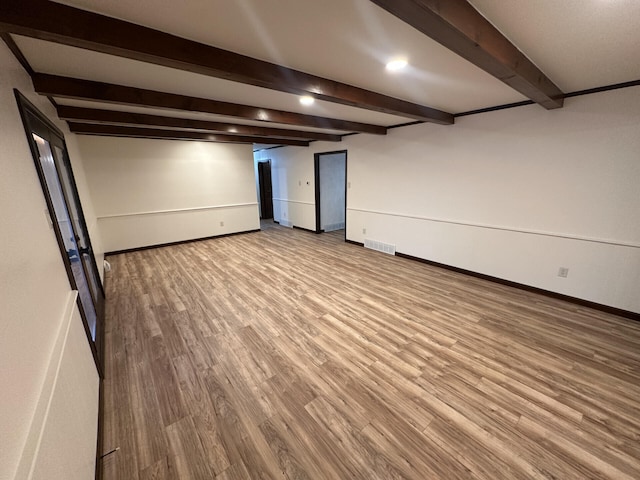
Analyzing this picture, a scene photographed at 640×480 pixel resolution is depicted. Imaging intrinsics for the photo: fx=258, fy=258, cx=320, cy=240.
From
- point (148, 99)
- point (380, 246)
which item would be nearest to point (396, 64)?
point (148, 99)

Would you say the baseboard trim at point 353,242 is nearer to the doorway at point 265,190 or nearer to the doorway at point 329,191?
the doorway at point 329,191

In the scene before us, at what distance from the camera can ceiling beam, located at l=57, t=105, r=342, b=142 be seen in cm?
318

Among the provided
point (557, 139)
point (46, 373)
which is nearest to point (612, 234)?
point (557, 139)

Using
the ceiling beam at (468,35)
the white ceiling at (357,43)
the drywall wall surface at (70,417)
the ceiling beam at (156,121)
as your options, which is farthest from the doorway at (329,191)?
the drywall wall surface at (70,417)

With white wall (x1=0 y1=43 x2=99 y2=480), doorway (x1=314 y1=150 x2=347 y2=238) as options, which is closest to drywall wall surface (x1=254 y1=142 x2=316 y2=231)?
doorway (x1=314 y1=150 x2=347 y2=238)

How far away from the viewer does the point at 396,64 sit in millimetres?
1965

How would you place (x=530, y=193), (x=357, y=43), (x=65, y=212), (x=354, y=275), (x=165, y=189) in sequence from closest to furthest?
(x=357, y=43), (x=65, y=212), (x=530, y=193), (x=354, y=275), (x=165, y=189)

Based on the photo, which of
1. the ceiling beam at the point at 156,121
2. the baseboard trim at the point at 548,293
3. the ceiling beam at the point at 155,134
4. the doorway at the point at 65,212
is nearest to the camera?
the doorway at the point at 65,212

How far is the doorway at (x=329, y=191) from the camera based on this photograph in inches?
254

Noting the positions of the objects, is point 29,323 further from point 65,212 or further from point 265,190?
point 265,190

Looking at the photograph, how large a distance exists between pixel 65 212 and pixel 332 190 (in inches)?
206

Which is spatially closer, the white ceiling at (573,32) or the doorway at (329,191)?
the white ceiling at (573,32)

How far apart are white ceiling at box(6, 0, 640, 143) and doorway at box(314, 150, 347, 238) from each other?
3855 millimetres

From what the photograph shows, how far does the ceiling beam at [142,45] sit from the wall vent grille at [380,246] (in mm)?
3241
